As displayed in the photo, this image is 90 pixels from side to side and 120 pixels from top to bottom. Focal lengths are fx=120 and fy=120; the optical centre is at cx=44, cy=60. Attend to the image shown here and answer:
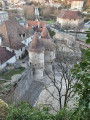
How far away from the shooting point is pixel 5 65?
18.0 m

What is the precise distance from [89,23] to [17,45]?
136ft

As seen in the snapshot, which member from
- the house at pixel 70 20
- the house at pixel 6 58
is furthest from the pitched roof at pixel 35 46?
the house at pixel 70 20

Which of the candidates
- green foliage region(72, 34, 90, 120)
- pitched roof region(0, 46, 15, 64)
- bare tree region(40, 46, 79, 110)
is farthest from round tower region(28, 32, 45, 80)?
green foliage region(72, 34, 90, 120)

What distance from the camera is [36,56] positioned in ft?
57.3

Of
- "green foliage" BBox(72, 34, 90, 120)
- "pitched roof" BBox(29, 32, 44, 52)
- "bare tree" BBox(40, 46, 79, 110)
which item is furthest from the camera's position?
"pitched roof" BBox(29, 32, 44, 52)

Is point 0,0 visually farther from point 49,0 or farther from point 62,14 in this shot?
point 62,14

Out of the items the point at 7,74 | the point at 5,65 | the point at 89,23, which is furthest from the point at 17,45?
the point at 89,23

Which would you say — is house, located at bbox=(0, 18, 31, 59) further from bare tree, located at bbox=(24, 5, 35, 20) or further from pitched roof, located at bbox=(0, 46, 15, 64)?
bare tree, located at bbox=(24, 5, 35, 20)

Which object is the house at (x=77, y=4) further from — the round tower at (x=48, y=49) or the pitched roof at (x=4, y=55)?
the pitched roof at (x=4, y=55)

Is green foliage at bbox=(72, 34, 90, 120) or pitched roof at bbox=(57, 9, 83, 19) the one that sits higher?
pitched roof at bbox=(57, 9, 83, 19)

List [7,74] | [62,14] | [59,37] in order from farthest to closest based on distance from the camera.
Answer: [62,14] < [59,37] < [7,74]

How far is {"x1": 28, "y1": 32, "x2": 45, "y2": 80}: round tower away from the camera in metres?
17.1

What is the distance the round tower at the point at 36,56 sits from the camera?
672 inches

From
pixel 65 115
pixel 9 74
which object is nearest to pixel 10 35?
pixel 9 74
